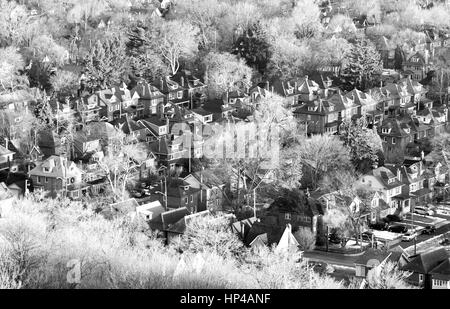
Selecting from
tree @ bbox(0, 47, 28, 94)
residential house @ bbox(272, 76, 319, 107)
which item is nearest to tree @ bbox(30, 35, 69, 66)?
tree @ bbox(0, 47, 28, 94)

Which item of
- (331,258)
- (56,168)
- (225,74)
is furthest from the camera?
(225,74)

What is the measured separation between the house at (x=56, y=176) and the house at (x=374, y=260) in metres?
8.05

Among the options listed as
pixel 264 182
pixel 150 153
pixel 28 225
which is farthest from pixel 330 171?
pixel 28 225

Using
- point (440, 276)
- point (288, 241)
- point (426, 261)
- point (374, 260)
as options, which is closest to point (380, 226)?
point (288, 241)

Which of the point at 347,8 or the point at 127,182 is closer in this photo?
the point at 127,182

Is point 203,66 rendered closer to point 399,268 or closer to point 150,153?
point 150,153

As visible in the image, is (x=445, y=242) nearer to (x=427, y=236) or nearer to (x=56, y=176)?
(x=427, y=236)

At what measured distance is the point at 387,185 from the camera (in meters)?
24.8

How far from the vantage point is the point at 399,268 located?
18.9 m

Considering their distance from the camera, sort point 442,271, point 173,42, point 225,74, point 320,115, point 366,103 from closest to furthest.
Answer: point 442,271 → point 320,115 → point 366,103 → point 225,74 → point 173,42

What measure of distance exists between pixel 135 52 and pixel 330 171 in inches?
583

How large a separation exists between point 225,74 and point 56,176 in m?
11.9

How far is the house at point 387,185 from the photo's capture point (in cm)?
2434

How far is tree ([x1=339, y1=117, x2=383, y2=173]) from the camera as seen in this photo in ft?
87.2
